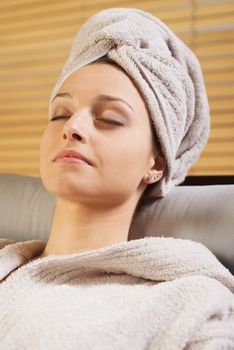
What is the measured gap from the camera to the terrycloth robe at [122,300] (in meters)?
0.94

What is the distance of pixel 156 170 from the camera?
4.12 feet

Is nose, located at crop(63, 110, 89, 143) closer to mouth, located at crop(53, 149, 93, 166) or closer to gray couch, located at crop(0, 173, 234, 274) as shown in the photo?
mouth, located at crop(53, 149, 93, 166)

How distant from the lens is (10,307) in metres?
1.06

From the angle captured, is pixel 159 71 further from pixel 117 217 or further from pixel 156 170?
pixel 117 217

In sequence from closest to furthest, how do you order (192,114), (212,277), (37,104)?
(212,277)
(192,114)
(37,104)

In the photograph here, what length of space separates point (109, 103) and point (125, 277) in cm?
35

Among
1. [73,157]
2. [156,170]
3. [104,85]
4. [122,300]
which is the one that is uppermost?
[104,85]

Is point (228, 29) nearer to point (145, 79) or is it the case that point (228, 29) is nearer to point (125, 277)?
point (145, 79)

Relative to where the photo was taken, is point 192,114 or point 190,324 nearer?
point 190,324

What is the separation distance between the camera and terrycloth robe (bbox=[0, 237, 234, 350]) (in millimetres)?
938

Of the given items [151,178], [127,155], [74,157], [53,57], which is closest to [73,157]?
[74,157]

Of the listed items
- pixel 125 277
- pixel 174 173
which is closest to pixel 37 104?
pixel 174 173

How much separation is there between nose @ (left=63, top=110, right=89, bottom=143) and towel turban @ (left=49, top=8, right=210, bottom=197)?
0.49ft

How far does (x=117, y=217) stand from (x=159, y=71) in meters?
0.32
